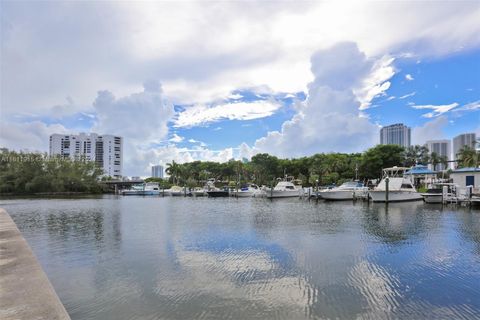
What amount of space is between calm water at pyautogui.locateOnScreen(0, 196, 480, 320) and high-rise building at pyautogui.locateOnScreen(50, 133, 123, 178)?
141 meters

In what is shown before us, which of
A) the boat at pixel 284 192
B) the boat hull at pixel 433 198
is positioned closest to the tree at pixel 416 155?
the boat at pixel 284 192

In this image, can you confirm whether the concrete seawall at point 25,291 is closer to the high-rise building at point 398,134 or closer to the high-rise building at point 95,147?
the high-rise building at point 95,147

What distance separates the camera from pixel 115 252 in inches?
585

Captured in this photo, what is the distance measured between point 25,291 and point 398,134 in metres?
162

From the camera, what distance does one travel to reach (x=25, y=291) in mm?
7027

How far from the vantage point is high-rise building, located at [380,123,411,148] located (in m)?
149

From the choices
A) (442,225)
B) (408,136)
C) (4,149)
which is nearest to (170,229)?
(442,225)

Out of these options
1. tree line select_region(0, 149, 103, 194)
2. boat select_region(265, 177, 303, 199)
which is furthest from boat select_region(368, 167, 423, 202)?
tree line select_region(0, 149, 103, 194)

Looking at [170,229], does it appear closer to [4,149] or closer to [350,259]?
[350,259]

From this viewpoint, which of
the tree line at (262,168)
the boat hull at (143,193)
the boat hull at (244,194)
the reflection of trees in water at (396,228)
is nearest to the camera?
the reflection of trees in water at (396,228)

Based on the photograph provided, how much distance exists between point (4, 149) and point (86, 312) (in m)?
98.3

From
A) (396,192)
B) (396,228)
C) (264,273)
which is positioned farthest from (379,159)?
(264,273)

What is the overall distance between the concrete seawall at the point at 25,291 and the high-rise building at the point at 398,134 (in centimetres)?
15679

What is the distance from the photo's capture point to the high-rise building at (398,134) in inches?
5851
